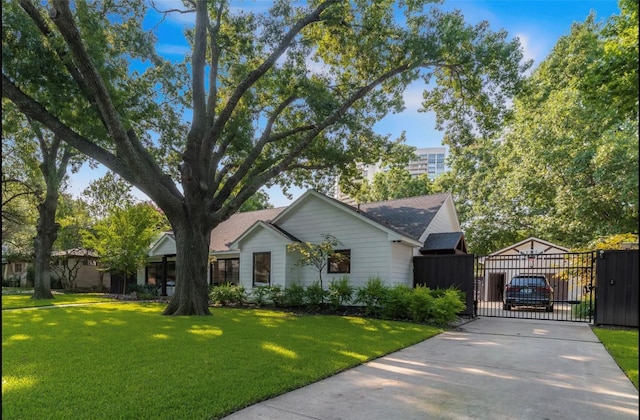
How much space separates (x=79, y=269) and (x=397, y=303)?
83.0 ft

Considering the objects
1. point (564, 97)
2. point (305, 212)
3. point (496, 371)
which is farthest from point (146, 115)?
point (564, 97)

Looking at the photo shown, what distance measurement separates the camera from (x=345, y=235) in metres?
14.5

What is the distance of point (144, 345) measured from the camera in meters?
6.79

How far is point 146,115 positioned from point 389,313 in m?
9.25

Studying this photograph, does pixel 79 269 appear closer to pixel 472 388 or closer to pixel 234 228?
pixel 234 228

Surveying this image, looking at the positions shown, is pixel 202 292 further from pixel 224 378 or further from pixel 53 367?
pixel 224 378

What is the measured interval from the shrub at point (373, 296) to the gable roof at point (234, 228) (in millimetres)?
8283

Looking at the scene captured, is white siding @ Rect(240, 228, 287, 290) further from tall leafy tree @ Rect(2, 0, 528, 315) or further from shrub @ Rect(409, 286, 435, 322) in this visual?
shrub @ Rect(409, 286, 435, 322)

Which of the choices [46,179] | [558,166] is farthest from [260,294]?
[558,166]

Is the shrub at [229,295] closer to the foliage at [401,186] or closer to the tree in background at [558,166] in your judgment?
the tree in background at [558,166]

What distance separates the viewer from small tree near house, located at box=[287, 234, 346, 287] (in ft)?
44.0

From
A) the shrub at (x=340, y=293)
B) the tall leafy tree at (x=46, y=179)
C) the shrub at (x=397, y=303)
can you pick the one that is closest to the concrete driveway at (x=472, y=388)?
the shrub at (x=397, y=303)

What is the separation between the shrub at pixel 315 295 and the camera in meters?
13.4

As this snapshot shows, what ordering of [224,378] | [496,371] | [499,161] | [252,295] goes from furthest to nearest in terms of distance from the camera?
[499,161] → [252,295] → [496,371] → [224,378]
